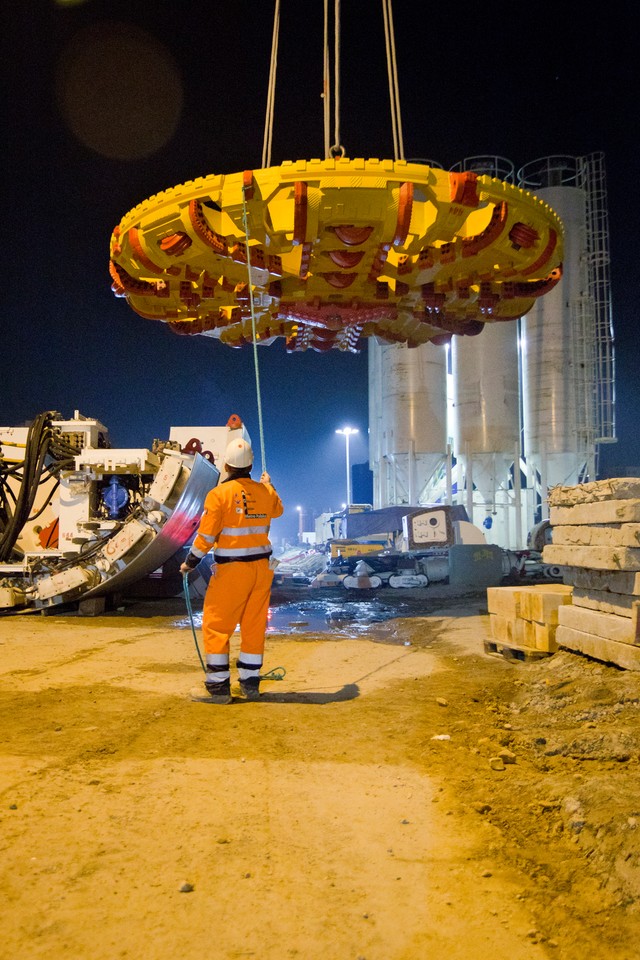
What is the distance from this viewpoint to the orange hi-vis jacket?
4.82 meters

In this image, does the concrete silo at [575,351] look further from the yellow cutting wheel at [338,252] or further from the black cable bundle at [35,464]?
the black cable bundle at [35,464]

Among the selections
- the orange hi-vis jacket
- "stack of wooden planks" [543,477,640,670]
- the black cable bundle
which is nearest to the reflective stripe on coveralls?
the orange hi-vis jacket

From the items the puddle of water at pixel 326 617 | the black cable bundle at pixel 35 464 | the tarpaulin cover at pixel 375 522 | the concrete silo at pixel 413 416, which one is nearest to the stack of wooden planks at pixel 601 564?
the puddle of water at pixel 326 617

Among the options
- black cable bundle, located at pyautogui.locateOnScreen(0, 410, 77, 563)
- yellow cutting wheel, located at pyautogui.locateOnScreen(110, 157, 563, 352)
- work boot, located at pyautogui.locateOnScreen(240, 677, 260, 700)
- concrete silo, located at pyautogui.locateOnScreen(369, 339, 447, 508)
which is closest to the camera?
work boot, located at pyautogui.locateOnScreen(240, 677, 260, 700)

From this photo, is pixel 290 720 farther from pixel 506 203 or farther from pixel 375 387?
pixel 375 387

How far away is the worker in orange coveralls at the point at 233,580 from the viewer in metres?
4.78

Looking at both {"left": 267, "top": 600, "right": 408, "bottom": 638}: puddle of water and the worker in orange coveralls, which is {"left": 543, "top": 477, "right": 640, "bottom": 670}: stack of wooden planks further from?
{"left": 267, "top": 600, "right": 408, "bottom": 638}: puddle of water

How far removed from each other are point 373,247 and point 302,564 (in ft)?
64.8

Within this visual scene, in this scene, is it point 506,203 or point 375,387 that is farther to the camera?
point 375,387

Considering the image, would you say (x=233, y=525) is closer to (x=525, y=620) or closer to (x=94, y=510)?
(x=525, y=620)

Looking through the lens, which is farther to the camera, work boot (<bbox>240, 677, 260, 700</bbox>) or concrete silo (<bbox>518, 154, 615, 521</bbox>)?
concrete silo (<bbox>518, 154, 615, 521</bbox>)

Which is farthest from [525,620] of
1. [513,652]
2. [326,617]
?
[326,617]

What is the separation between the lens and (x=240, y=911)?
6.91ft

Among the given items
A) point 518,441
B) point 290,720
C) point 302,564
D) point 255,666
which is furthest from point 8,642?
point 518,441
